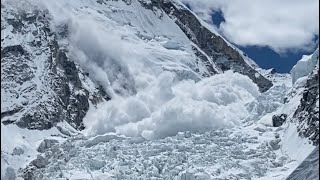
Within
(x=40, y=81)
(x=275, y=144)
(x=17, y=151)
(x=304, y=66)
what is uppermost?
(x=304, y=66)

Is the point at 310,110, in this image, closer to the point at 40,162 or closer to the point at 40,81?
the point at 40,162

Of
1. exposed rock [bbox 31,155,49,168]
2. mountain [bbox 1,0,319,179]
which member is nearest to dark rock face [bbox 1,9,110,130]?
mountain [bbox 1,0,319,179]

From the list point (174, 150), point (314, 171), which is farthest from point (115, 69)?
point (314, 171)

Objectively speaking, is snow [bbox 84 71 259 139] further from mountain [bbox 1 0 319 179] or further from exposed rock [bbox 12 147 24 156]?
exposed rock [bbox 12 147 24 156]

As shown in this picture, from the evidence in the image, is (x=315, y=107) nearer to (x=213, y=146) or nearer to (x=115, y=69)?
(x=213, y=146)

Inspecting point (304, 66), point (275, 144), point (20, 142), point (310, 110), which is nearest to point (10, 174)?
Answer: point (20, 142)

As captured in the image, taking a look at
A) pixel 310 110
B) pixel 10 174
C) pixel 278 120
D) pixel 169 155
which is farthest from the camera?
pixel 278 120
